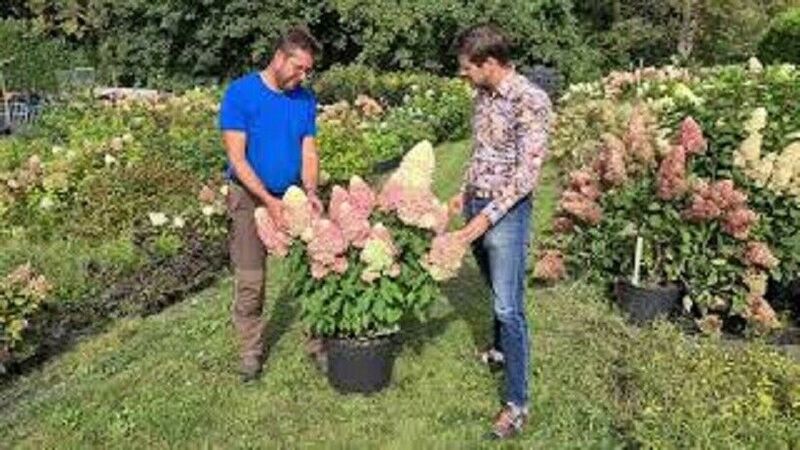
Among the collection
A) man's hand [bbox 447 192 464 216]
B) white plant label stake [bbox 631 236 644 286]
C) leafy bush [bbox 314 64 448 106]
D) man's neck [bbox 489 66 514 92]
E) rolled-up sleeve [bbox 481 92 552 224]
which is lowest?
leafy bush [bbox 314 64 448 106]

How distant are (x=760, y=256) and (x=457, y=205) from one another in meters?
2.10

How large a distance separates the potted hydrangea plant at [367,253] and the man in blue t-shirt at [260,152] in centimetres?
18

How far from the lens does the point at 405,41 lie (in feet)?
74.5

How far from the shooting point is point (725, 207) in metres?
6.59

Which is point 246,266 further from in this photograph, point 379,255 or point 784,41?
point 784,41

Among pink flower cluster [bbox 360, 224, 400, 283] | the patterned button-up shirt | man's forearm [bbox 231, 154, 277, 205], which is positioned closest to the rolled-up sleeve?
the patterned button-up shirt

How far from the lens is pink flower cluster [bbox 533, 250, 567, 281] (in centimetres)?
750

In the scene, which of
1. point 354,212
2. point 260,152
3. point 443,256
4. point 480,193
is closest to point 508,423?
point 443,256

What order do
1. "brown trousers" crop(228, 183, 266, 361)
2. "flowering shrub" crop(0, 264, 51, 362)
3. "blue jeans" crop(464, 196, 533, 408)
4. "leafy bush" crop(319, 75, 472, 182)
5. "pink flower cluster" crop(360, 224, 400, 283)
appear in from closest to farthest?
"blue jeans" crop(464, 196, 533, 408)
"pink flower cluster" crop(360, 224, 400, 283)
"brown trousers" crop(228, 183, 266, 361)
"flowering shrub" crop(0, 264, 51, 362)
"leafy bush" crop(319, 75, 472, 182)

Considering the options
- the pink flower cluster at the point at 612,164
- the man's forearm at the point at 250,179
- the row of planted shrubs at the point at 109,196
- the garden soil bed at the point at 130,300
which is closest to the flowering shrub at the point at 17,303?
the row of planted shrubs at the point at 109,196

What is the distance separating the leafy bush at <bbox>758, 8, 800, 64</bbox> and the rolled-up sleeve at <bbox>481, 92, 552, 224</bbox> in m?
16.3

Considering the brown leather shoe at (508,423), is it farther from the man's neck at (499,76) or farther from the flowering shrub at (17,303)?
the flowering shrub at (17,303)

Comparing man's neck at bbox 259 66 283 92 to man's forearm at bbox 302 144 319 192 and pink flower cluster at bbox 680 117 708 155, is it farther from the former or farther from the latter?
pink flower cluster at bbox 680 117 708 155

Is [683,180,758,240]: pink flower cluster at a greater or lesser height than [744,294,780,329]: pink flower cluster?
greater
